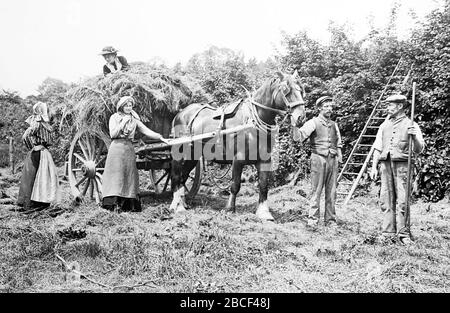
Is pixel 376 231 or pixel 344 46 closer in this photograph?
pixel 376 231

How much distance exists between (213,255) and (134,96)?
3.84 metres

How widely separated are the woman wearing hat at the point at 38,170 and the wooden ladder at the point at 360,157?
5309 millimetres

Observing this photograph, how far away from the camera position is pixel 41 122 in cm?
743

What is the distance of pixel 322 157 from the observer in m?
6.34

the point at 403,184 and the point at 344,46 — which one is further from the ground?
the point at 344,46

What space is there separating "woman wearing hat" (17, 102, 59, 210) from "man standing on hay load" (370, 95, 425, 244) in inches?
207

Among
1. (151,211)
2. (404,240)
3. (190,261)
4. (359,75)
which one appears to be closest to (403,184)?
A: (404,240)

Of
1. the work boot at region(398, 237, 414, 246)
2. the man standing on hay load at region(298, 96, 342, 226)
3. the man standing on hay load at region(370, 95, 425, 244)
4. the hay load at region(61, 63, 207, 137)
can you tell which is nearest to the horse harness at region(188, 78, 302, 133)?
the man standing on hay load at region(298, 96, 342, 226)

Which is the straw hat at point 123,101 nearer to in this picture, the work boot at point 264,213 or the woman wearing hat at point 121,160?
the woman wearing hat at point 121,160

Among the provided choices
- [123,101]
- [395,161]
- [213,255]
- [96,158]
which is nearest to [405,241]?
[395,161]

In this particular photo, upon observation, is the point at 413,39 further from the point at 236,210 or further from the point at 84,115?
the point at 84,115

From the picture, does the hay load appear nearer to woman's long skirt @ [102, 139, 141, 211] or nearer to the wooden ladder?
woman's long skirt @ [102, 139, 141, 211]

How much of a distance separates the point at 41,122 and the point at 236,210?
362 centimetres

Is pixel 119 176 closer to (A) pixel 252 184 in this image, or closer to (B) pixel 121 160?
(B) pixel 121 160
